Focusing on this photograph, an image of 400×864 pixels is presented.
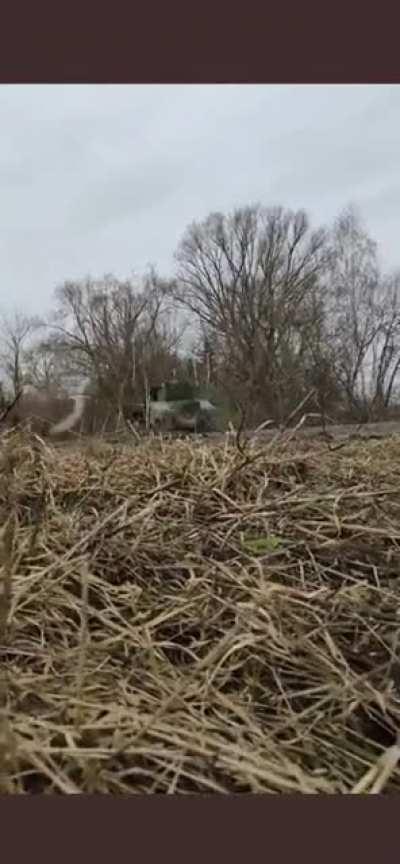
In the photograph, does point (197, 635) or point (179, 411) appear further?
point (179, 411)

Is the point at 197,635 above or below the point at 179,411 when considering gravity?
below

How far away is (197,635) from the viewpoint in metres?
0.88

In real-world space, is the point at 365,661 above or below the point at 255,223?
below

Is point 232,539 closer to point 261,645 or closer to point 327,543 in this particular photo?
point 327,543

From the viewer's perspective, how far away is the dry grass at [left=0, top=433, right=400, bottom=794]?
24.2 inches

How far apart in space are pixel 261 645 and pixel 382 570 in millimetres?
309

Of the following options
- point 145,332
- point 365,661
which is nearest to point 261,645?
point 365,661

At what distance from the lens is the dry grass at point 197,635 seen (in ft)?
2.02

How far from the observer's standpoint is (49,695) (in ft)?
2.30

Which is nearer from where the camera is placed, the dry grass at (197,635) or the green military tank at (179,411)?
the dry grass at (197,635)

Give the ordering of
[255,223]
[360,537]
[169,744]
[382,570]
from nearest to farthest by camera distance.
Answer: [169,744]
[382,570]
[360,537]
[255,223]

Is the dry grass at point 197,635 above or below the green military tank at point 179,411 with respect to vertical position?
below

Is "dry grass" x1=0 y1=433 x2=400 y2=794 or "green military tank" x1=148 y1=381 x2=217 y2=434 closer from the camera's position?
"dry grass" x1=0 y1=433 x2=400 y2=794

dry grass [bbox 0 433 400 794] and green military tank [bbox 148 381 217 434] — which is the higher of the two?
green military tank [bbox 148 381 217 434]
